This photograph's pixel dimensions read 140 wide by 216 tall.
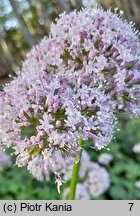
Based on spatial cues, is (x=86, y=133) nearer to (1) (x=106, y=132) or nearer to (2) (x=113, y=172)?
(1) (x=106, y=132)

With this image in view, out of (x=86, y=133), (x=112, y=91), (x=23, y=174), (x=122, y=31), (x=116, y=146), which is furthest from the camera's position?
(x=116, y=146)

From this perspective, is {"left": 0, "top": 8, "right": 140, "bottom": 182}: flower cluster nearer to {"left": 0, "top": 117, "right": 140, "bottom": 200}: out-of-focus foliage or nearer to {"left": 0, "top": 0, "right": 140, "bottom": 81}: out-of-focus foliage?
{"left": 0, "top": 0, "right": 140, "bottom": 81}: out-of-focus foliage

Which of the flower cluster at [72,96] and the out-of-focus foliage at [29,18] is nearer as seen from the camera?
the flower cluster at [72,96]

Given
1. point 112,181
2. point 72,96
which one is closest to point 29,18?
point 112,181

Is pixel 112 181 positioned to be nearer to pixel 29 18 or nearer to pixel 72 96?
pixel 72 96

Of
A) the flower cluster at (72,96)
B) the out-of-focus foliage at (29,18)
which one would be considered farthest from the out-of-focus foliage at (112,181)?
the flower cluster at (72,96)

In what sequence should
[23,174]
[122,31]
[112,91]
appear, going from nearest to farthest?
[112,91]
[122,31]
[23,174]

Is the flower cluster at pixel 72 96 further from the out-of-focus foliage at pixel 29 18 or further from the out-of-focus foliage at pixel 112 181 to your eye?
the out-of-focus foliage at pixel 112 181

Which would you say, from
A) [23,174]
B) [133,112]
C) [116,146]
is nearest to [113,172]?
[116,146]
